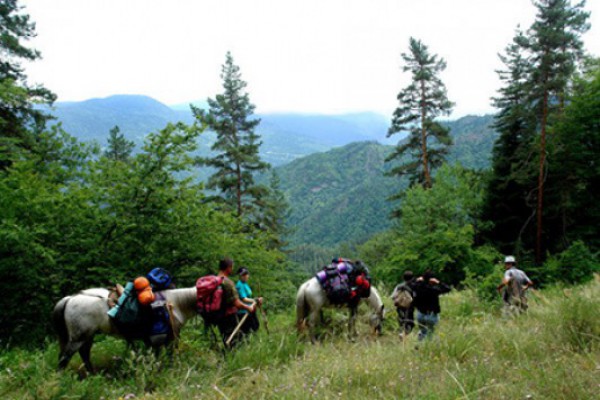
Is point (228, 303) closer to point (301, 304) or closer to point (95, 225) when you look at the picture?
point (301, 304)

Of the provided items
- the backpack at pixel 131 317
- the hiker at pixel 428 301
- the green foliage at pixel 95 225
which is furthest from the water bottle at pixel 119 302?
the hiker at pixel 428 301

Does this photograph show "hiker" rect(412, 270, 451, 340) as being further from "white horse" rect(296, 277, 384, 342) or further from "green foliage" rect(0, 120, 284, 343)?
"green foliage" rect(0, 120, 284, 343)

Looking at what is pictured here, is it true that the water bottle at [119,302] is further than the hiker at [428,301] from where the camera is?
No

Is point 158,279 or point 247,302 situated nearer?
point 158,279

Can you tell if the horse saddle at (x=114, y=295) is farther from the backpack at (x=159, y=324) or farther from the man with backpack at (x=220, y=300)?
the man with backpack at (x=220, y=300)

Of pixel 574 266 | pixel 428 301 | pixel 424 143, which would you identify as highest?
pixel 424 143

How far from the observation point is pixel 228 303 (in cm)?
582

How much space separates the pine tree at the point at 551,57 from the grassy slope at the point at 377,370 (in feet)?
47.2

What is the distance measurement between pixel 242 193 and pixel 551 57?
16.8m

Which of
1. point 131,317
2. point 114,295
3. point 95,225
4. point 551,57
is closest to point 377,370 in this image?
point 131,317

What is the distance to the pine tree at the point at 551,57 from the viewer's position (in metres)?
16.0

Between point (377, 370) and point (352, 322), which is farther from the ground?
point (377, 370)

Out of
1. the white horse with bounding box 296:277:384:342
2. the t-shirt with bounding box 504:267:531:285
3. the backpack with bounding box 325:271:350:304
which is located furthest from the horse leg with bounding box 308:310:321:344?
the t-shirt with bounding box 504:267:531:285

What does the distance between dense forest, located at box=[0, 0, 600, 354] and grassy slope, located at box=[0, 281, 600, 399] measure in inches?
82.7
